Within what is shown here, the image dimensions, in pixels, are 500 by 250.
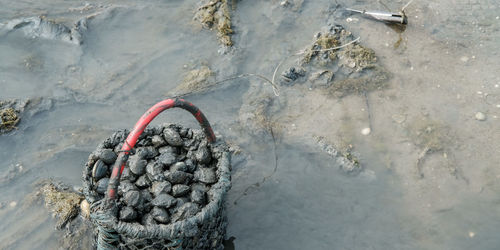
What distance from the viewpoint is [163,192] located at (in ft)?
10.1

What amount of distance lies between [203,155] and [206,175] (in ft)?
0.61

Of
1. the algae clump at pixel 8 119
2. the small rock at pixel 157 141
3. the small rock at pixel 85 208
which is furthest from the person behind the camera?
the algae clump at pixel 8 119

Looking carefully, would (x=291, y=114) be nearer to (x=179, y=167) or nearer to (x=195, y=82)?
(x=195, y=82)

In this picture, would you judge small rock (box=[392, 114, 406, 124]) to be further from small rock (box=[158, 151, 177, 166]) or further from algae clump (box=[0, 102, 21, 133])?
algae clump (box=[0, 102, 21, 133])

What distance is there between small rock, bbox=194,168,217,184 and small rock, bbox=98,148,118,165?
0.63 m

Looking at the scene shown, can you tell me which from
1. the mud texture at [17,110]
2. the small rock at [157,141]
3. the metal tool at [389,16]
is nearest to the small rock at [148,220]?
the small rock at [157,141]

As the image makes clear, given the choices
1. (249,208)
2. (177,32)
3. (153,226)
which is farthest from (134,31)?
(153,226)

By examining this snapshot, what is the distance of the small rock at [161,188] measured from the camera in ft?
10.1

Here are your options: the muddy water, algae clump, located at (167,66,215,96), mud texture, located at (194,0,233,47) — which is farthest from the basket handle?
mud texture, located at (194,0,233,47)

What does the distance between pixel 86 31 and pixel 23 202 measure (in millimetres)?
2365

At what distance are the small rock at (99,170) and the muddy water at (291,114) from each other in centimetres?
95

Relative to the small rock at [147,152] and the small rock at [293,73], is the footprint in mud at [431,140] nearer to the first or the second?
the small rock at [293,73]

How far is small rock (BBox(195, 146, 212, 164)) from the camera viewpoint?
3287 millimetres

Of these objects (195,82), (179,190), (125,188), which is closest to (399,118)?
(195,82)
